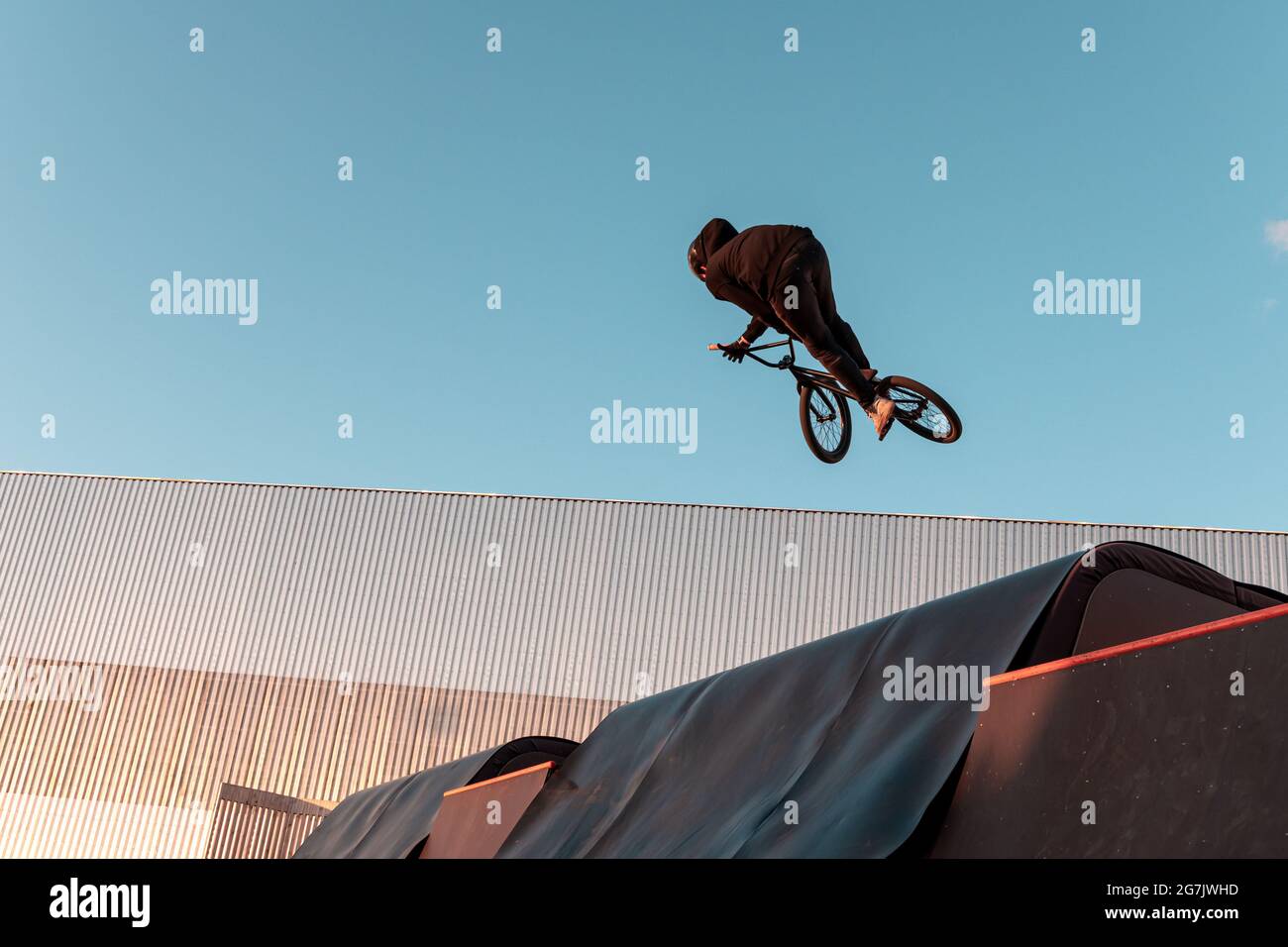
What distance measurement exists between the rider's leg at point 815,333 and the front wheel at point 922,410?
228 millimetres

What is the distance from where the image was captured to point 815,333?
7.32m

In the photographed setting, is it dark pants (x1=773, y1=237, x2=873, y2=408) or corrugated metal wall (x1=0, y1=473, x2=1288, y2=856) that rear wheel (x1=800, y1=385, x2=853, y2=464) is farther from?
corrugated metal wall (x1=0, y1=473, x2=1288, y2=856)

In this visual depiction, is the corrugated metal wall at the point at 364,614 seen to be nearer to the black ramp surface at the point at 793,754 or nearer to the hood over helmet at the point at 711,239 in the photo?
the hood over helmet at the point at 711,239

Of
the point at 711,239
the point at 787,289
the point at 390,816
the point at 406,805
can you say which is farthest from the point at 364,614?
the point at 787,289

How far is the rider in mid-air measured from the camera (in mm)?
7113

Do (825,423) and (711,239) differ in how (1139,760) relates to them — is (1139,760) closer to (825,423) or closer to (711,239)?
(711,239)

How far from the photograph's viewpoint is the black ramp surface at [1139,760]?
2129 mm

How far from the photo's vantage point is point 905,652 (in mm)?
3469

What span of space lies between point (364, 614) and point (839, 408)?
13.6m

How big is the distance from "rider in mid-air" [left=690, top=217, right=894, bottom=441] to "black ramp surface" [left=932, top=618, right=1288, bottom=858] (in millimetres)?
4731

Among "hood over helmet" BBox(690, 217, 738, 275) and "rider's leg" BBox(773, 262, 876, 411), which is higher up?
"hood over helmet" BBox(690, 217, 738, 275)
